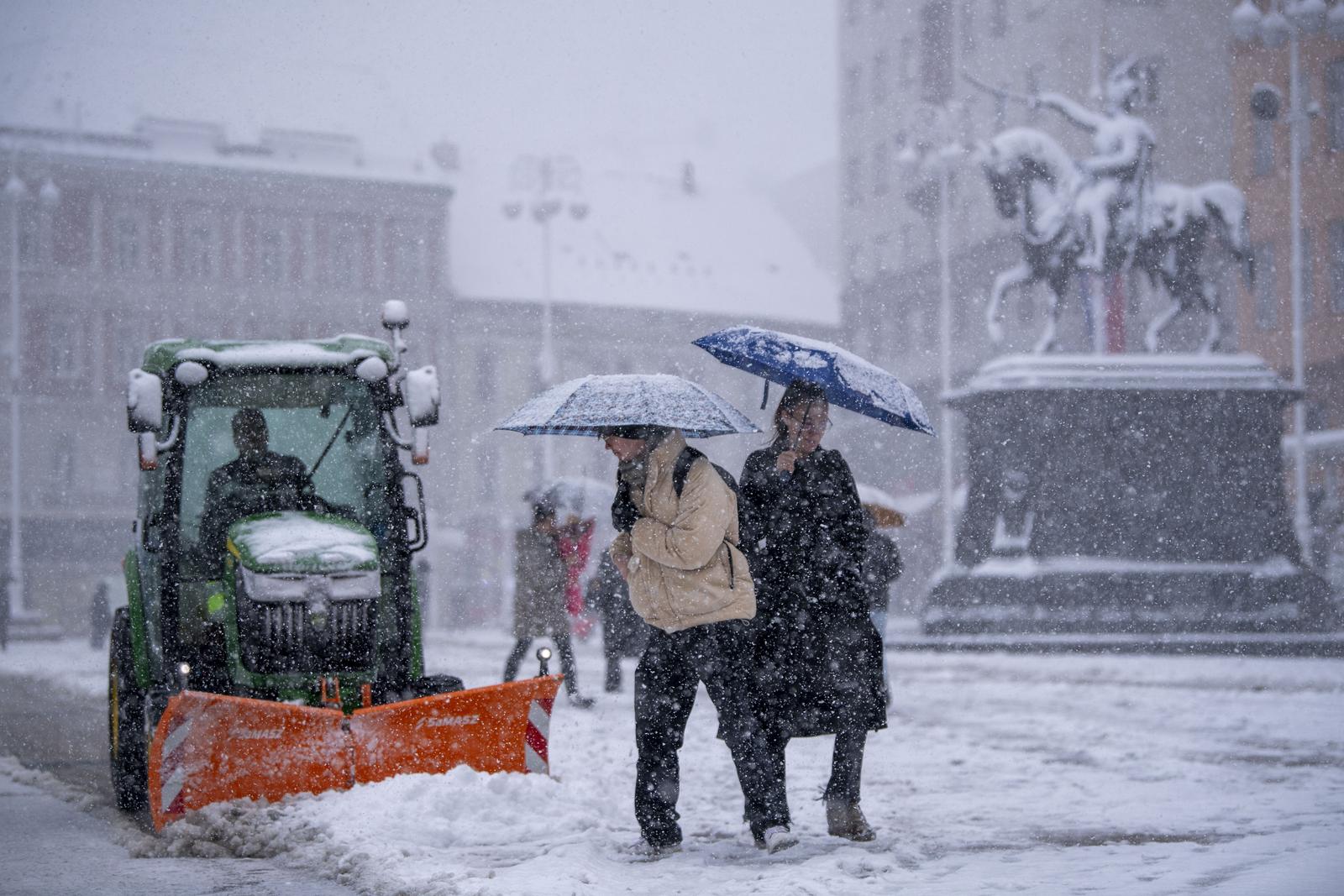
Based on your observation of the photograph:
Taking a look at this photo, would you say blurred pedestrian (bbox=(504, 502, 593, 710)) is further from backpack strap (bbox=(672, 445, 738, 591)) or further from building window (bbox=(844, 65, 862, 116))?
building window (bbox=(844, 65, 862, 116))

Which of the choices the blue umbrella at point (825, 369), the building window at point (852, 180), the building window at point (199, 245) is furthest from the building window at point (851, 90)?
the blue umbrella at point (825, 369)

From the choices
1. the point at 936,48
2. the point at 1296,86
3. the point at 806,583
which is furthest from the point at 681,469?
the point at 936,48

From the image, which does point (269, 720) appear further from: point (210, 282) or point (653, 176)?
point (653, 176)

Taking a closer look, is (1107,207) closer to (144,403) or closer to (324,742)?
(144,403)

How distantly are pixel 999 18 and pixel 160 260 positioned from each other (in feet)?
92.0

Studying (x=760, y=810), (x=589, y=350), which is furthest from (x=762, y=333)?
(x=589, y=350)

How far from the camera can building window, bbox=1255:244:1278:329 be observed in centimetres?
4350

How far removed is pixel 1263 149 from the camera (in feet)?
147

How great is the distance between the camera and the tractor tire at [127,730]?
866cm

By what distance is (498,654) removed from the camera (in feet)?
86.9

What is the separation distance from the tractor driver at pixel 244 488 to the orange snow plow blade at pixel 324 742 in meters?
1.25

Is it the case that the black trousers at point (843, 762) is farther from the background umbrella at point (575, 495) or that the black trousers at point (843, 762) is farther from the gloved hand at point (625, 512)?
the background umbrella at point (575, 495)

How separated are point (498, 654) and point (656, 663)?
65.4 feet

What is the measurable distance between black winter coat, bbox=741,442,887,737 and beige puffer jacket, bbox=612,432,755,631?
0.79 feet
